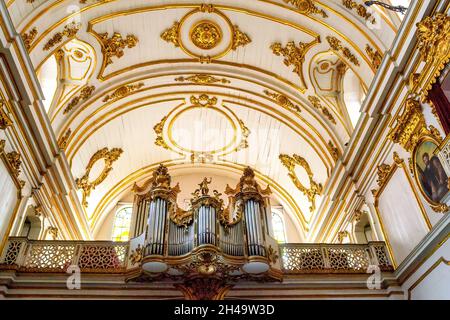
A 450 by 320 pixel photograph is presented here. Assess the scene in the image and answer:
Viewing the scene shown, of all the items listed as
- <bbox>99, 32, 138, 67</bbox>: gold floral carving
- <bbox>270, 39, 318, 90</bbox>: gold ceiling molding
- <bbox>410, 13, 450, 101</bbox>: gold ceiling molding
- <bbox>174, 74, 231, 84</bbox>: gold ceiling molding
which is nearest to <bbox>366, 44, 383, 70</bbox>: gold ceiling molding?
<bbox>410, 13, 450, 101</bbox>: gold ceiling molding

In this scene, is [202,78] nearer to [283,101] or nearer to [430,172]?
[283,101]

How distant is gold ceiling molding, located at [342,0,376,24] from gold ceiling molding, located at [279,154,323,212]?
16.4 feet

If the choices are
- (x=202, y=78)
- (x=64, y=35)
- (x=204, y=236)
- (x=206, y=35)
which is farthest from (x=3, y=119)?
(x=202, y=78)

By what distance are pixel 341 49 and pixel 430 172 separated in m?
3.92

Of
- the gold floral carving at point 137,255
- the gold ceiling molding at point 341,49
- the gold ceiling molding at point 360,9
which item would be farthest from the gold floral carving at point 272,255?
the gold ceiling molding at point 360,9

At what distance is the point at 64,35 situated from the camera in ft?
28.8

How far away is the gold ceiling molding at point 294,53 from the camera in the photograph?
986cm

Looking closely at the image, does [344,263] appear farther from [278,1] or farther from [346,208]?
[278,1]

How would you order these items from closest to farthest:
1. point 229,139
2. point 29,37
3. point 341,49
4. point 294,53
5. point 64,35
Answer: point 29,37 → point 64,35 → point 341,49 → point 294,53 → point 229,139

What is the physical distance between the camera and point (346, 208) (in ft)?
33.5

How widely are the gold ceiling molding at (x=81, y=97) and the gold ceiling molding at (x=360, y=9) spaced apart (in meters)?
6.61

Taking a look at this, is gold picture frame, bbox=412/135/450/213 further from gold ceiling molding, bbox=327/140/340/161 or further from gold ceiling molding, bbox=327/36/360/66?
gold ceiling molding, bbox=327/140/340/161

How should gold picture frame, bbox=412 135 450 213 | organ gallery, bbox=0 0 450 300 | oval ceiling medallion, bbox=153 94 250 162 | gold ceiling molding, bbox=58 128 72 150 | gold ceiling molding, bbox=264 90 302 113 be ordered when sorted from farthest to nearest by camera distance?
1. oval ceiling medallion, bbox=153 94 250 162
2. gold ceiling molding, bbox=264 90 302 113
3. gold ceiling molding, bbox=58 128 72 150
4. organ gallery, bbox=0 0 450 300
5. gold picture frame, bbox=412 135 450 213

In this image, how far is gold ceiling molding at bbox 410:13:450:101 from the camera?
Result: 590cm
